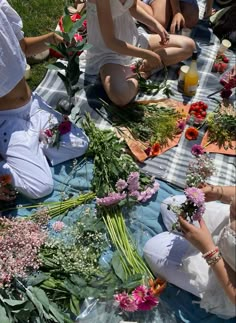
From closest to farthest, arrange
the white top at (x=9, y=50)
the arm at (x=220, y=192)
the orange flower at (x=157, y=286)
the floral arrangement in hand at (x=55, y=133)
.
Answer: the arm at (x=220, y=192) < the orange flower at (x=157, y=286) < the white top at (x=9, y=50) < the floral arrangement in hand at (x=55, y=133)

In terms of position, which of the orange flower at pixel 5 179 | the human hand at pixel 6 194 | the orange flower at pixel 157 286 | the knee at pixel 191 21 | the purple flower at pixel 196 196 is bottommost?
the orange flower at pixel 157 286

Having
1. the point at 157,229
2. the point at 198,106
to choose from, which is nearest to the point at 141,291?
the point at 157,229

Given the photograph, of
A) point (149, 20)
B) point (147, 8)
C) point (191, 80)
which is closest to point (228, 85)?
point (191, 80)

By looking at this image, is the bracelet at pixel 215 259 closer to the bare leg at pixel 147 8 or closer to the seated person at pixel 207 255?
the seated person at pixel 207 255

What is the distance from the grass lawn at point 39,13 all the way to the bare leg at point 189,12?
47.7 inches

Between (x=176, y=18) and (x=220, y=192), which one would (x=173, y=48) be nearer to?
(x=176, y=18)

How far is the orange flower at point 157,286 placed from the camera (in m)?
2.44

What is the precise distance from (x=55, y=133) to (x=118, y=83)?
0.68 metres

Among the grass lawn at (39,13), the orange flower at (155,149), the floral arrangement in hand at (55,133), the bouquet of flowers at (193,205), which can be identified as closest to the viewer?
the bouquet of flowers at (193,205)

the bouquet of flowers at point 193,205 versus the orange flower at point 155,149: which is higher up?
the bouquet of flowers at point 193,205

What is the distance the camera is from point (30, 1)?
463 cm

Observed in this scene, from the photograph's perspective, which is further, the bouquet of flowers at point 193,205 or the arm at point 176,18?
the arm at point 176,18

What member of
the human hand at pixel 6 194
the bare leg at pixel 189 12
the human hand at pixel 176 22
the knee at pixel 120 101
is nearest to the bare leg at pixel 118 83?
the knee at pixel 120 101

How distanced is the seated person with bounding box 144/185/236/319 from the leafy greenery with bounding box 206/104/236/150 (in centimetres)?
82
